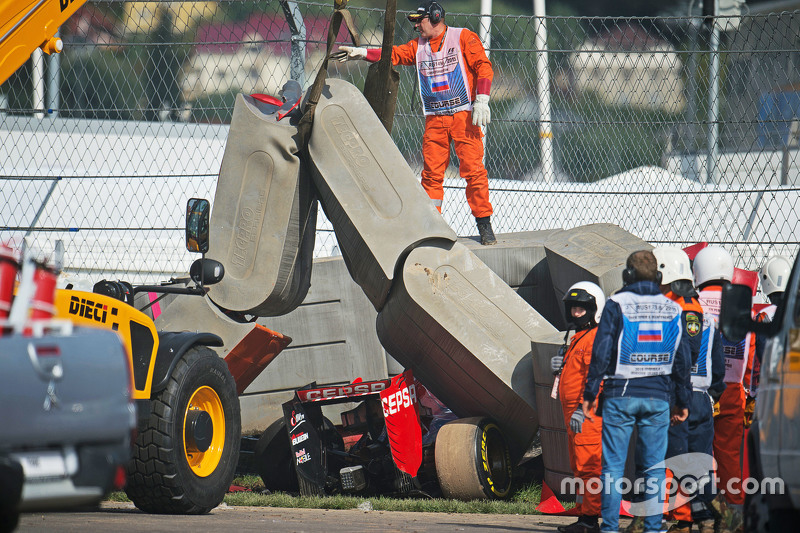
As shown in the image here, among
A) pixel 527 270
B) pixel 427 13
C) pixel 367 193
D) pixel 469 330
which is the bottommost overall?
pixel 469 330

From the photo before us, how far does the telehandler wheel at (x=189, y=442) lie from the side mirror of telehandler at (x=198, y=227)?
2.68ft

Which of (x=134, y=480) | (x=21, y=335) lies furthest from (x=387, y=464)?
(x=21, y=335)

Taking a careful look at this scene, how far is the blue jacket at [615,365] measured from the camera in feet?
17.8

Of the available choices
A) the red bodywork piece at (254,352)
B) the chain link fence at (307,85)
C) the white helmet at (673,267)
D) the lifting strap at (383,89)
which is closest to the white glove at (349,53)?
the lifting strap at (383,89)

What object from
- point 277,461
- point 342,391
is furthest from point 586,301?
point 277,461

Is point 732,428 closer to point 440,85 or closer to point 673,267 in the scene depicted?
point 673,267

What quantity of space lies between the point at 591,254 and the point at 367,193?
1.84 metres

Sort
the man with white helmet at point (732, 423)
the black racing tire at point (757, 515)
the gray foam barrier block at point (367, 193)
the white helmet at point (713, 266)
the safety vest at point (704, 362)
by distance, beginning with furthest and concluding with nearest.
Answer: the gray foam barrier block at point (367, 193) → the white helmet at point (713, 266) → the man with white helmet at point (732, 423) → the safety vest at point (704, 362) → the black racing tire at point (757, 515)

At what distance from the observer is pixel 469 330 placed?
7.42 metres

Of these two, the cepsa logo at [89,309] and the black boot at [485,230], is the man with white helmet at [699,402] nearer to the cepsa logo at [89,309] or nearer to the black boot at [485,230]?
the black boot at [485,230]

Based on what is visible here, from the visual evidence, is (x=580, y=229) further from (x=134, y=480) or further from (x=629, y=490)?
(x=134, y=480)

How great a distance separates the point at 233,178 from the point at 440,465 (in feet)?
8.60

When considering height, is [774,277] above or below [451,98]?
below

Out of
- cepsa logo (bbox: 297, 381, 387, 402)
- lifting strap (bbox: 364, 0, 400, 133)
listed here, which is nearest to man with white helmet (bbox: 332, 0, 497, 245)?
lifting strap (bbox: 364, 0, 400, 133)
